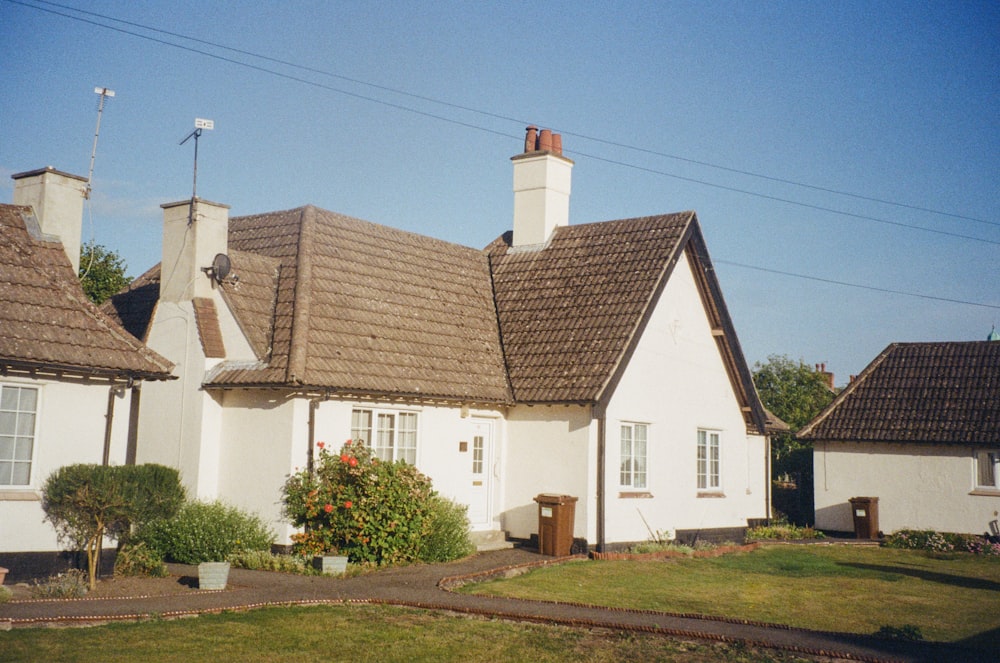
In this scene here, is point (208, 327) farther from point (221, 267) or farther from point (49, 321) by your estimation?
point (49, 321)

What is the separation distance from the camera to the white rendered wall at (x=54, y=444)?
551 inches

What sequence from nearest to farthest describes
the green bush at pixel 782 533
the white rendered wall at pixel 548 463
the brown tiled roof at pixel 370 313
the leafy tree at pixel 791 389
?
the brown tiled roof at pixel 370 313
the white rendered wall at pixel 548 463
the green bush at pixel 782 533
the leafy tree at pixel 791 389

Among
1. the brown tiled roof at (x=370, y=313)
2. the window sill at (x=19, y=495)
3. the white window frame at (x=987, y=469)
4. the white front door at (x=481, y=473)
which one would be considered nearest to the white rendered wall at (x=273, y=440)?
the brown tiled roof at (x=370, y=313)

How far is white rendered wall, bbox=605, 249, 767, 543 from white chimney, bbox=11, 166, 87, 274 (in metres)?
11.0

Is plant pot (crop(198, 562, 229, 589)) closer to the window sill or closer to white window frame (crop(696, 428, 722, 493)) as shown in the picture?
the window sill

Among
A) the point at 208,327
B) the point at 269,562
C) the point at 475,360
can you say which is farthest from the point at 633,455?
the point at 208,327

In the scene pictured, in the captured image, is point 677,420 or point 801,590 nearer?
point 801,590

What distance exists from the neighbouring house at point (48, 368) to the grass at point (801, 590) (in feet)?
20.2

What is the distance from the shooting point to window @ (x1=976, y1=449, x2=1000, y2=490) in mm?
28281

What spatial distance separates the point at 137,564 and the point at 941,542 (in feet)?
67.2

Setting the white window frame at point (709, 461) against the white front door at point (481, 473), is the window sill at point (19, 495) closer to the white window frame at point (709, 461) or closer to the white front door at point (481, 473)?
the white front door at point (481, 473)


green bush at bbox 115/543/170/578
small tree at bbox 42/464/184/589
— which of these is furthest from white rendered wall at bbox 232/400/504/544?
small tree at bbox 42/464/184/589

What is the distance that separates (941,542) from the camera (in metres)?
26.3

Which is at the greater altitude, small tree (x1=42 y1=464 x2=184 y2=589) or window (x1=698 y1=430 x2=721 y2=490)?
window (x1=698 y1=430 x2=721 y2=490)
